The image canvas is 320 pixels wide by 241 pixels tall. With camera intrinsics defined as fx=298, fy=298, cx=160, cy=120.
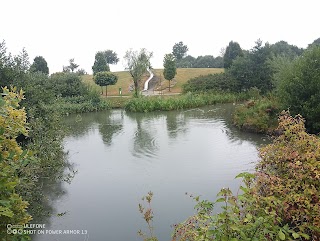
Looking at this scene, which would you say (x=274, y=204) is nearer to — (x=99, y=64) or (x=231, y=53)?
(x=231, y=53)

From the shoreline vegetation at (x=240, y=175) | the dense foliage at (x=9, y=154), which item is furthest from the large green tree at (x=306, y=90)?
the dense foliage at (x=9, y=154)

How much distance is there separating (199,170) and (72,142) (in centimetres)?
790

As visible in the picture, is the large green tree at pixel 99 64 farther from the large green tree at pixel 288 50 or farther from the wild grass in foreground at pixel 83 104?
the large green tree at pixel 288 50

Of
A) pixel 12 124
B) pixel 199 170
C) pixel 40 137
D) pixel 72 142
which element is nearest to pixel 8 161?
pixel 12 124

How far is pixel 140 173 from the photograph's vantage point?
396 inches

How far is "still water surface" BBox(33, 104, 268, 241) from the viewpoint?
6875 mm

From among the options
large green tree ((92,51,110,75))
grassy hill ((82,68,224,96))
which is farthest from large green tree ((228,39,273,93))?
large green tree ((92,51,110,75))

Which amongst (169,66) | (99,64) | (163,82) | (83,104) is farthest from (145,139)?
(99,64)

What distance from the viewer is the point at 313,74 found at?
13.8m

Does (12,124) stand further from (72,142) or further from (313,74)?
(313,74)

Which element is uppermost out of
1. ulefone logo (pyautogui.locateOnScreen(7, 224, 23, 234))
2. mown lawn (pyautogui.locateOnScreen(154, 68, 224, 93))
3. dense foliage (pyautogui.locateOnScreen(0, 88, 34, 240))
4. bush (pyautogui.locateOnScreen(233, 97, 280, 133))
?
mown lawn (pyautogui.locateOnScreen(154, 68, 224, 93))

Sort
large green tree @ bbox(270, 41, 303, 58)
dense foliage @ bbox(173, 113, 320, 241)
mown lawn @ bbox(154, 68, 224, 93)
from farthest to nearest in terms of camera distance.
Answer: mown lawn @ bbox(154, 68, 224, 93) < large green tree @ bbox(270, 41, 303, 58) < dense foliage @ bbox(173, 113, 320, 241)

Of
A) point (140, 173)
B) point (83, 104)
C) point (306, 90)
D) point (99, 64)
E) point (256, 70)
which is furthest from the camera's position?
point (99, 64)

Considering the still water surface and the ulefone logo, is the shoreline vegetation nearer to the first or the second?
the ulefone logo
